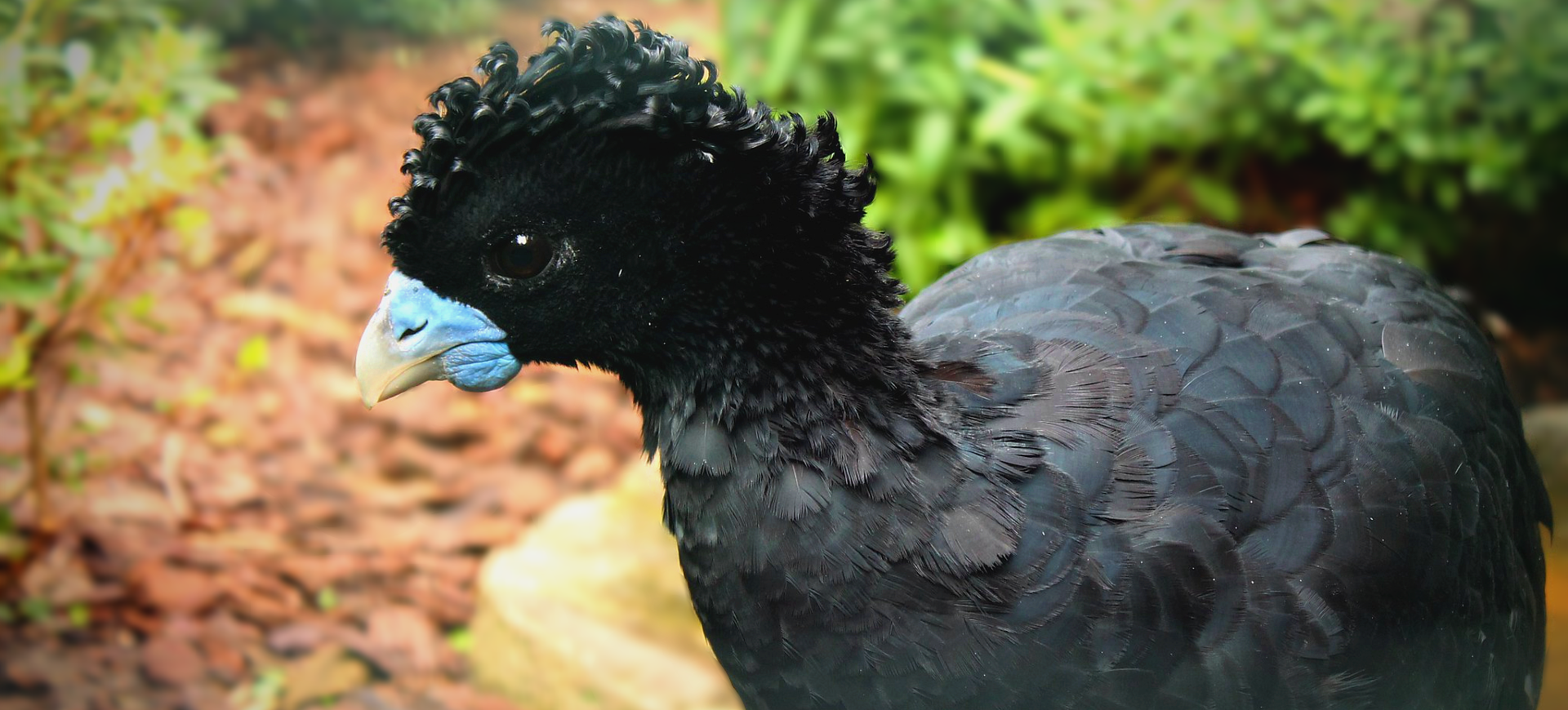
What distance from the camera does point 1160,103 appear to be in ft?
15.0

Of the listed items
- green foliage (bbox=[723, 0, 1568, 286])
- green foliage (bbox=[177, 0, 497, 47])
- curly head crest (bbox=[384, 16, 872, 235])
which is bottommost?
curly head crest (bbox=[384, 16, 872, 235])

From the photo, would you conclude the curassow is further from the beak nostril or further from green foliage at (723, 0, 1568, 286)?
green foliage at (723, 0, 1568, 286)

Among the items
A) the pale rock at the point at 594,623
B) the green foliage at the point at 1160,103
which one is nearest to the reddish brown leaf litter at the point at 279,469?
the pale rock at the point at 594,623

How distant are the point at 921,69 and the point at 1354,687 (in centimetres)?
312

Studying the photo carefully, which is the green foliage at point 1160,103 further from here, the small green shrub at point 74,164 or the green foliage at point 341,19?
the small green shrub at point 74,164

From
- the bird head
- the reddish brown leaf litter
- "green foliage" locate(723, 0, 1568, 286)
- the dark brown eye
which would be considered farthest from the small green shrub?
"green foliage" locate(723, 0, 1568, 286)

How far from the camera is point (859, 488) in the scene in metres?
1.86

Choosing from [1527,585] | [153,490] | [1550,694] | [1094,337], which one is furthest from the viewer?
[153,490]

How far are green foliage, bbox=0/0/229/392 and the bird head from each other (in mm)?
1393

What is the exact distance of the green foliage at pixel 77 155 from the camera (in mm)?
2928

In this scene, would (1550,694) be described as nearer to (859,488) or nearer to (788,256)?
(859,488)

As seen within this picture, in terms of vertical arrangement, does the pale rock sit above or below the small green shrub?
below

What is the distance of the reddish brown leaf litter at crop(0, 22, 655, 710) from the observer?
3354 mm

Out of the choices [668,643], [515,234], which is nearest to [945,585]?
[515,234]
